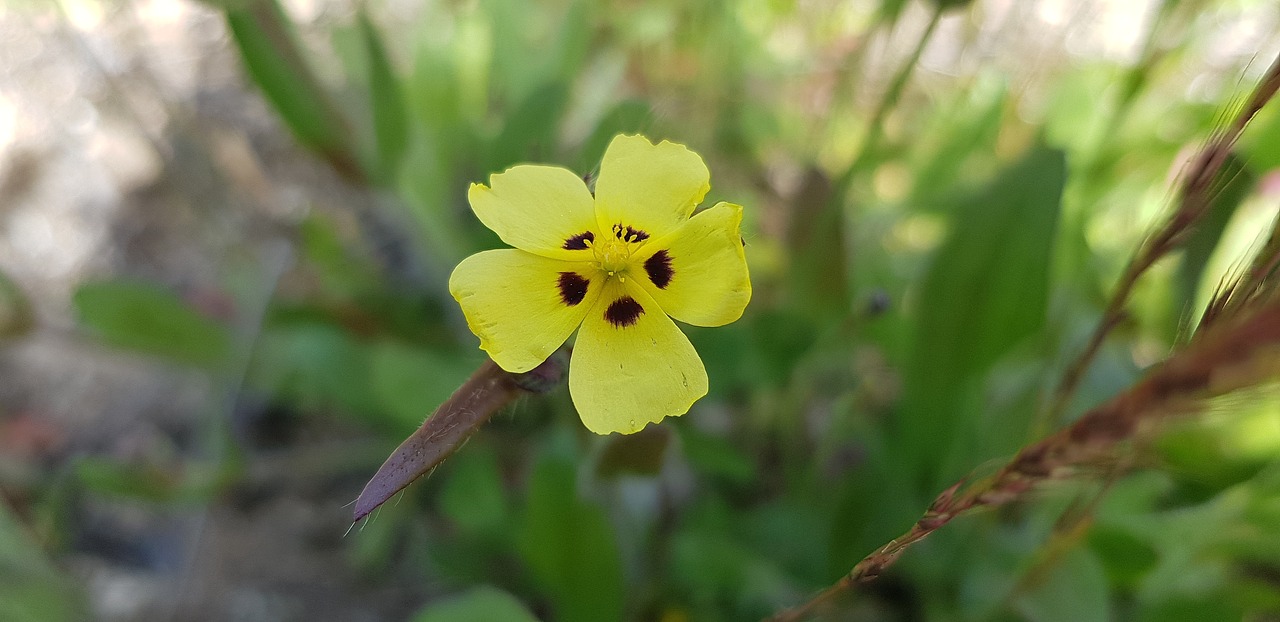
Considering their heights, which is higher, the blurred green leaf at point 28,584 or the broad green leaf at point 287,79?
the broad green leaf at point 287,79

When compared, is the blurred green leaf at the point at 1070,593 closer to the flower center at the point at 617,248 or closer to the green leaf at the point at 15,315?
the flower center at the point at 617,248

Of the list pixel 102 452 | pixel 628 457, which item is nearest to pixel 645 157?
pixel 628 457

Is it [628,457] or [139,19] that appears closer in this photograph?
[628,457]

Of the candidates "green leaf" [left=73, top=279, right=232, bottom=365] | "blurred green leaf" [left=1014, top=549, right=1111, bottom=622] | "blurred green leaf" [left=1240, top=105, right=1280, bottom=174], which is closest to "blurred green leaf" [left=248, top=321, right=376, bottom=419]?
"green leaf" [left=73, top=279, right=232, bottom=365]

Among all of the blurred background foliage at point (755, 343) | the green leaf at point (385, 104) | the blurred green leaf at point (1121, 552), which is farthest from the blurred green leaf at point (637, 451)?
the green leaf at point (385, 104)

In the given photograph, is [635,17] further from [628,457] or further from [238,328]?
[628,457]

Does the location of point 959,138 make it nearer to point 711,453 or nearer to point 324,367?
point 711,453
